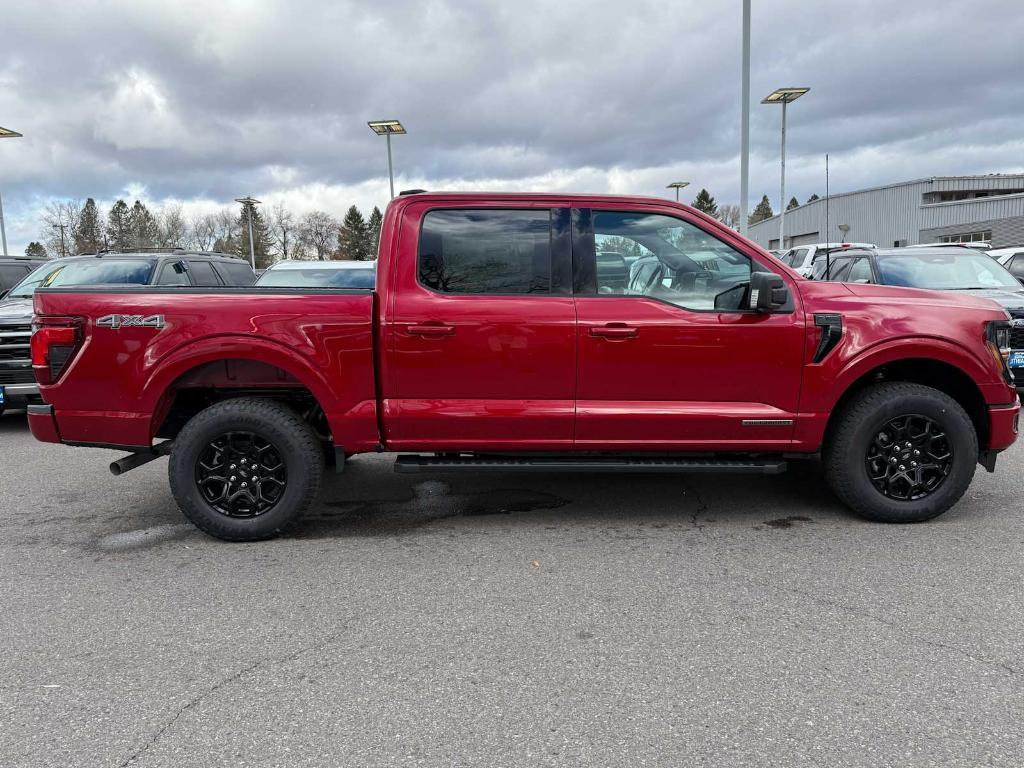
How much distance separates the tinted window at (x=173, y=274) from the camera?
886cm

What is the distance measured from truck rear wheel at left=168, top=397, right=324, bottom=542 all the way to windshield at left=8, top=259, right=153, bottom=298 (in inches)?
218

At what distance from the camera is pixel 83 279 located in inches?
341

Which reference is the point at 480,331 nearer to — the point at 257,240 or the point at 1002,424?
the point at 1002,424

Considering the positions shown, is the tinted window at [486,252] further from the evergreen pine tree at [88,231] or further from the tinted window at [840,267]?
the evergreen pine tree at [88,231]

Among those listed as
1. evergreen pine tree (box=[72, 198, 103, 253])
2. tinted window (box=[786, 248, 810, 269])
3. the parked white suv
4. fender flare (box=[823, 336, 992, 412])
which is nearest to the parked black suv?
fender flare (box=[823, 336, 992, 412])

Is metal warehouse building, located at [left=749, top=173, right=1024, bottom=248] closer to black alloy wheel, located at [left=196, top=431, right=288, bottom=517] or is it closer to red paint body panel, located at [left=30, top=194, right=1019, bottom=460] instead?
red paint body panel, located at [left=30, top=194, right=1019, bottom=460]

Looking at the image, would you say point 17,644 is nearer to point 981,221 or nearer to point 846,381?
point 846,381

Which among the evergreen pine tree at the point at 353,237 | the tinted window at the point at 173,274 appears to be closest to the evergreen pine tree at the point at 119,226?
the evergreen pine tree at the point at 353,237

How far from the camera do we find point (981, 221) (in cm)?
4125

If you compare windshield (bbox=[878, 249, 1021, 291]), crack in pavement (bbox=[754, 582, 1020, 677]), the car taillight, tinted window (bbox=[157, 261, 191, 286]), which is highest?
tinted window (bbox=[157, 261, 191, 286])

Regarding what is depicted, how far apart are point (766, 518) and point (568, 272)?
1.99m

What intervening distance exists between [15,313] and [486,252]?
20.2 ft

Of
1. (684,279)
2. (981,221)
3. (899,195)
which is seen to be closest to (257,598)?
(684,279)

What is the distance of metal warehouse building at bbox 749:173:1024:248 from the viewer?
1564 inches
